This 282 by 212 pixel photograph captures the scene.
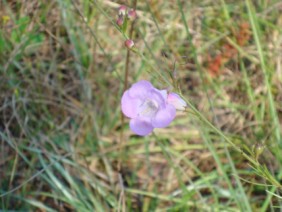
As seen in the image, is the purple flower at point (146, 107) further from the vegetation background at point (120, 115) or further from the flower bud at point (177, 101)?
the vegetation background at point (120, 115)

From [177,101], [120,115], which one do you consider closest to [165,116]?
[177,101]

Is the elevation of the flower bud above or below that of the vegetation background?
above

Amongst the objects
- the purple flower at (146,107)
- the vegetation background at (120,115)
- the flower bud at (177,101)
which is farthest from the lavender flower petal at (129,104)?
the vegetation background at (120,115)

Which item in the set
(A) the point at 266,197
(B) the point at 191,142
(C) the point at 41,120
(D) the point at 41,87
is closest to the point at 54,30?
(D) the point at 41,87

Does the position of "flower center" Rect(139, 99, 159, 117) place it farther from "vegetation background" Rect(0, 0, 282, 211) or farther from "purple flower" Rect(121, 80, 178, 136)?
"vegetation background" Rect(0, 0, 282, 211)

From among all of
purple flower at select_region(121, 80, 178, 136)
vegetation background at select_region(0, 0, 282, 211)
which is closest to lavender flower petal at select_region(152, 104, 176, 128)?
purple flower at select_region(121, 80, 178, 136)

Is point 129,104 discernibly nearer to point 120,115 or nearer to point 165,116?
point 165,116

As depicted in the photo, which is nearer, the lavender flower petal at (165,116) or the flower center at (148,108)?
the lavender flower petal at (165,116)
